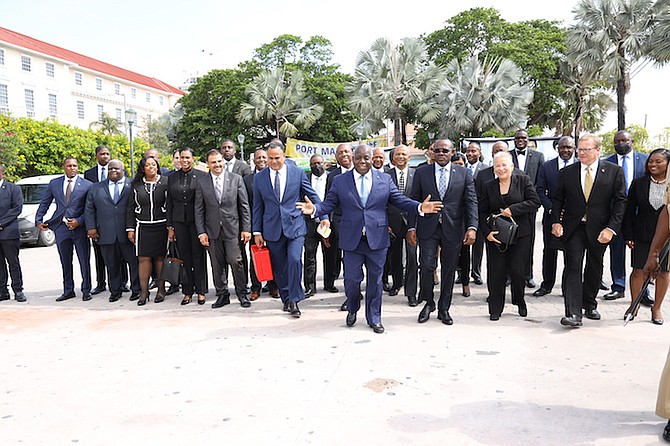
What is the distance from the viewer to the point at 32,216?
13836 mm

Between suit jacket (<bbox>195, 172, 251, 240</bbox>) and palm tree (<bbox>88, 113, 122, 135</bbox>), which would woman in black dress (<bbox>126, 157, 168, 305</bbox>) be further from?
palm tree (<bbox>88, 113, 122, 135</bbox>)

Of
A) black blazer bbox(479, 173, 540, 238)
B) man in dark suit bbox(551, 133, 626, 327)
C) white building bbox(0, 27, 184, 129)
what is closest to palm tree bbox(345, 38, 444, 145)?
white building bbox(0, 27, 184, 129)

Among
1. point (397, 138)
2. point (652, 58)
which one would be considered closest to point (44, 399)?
point (652, 58)

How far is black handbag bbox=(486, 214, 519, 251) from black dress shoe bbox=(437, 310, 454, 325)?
38.3 inches

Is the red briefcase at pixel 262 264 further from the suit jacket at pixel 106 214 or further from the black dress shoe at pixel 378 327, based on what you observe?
the suit jacket at pixel 106 214

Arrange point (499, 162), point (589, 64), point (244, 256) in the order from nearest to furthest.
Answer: point (499, 162), point (244, 256), point (589, 64)

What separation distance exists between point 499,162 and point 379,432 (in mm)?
3486

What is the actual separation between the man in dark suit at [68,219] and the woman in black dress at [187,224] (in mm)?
1464

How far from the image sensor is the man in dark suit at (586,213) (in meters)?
5.45

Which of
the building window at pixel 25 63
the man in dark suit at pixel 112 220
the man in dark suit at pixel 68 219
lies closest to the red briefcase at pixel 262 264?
the man in dark suit at pixel 112 220

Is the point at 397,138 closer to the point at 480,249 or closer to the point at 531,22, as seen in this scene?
the point at 531,22

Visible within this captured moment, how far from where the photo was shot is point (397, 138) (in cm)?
3142

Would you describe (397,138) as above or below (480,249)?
above

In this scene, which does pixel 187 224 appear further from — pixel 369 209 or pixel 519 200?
pixel 519 200
